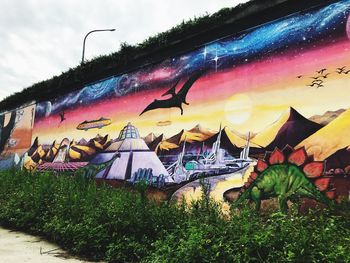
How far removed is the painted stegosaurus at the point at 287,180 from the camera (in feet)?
20.2

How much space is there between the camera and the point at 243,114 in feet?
25.1

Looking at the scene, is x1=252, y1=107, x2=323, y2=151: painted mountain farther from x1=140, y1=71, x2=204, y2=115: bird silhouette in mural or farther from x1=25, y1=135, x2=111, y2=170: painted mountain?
x1=25, y1=135, x2=111, y2=170: painted mountain

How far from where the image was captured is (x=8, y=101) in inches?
756

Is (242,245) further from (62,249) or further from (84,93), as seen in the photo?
(84,93)

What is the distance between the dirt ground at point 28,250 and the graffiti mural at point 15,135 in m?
8.76

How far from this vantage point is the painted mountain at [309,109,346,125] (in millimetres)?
6164

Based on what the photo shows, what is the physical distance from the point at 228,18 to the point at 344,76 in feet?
10.2

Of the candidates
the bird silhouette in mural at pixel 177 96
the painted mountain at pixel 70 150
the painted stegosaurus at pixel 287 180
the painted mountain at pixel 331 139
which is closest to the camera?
the painted mountain at pixel 331 139

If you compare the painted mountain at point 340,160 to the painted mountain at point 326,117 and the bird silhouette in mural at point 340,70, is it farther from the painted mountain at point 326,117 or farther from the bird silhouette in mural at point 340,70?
the bird silhouette in mural at point 340,70

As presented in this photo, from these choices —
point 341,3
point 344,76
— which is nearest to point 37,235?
point 344,76

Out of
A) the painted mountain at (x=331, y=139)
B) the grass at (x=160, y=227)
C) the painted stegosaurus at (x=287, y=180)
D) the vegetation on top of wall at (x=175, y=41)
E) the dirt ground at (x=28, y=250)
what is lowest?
the dirt ground at (x=28, y=250)

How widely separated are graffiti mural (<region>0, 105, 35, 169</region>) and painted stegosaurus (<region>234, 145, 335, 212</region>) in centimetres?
1206

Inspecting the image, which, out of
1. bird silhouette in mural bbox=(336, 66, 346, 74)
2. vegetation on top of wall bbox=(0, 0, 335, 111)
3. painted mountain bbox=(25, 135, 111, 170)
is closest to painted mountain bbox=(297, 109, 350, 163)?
bird silhouette in mural bbox=(336, 66, 346, 74)

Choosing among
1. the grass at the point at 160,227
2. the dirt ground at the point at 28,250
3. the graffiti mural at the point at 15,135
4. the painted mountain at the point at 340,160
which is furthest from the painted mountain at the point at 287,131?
the graffiti mural at the point at 15,135
